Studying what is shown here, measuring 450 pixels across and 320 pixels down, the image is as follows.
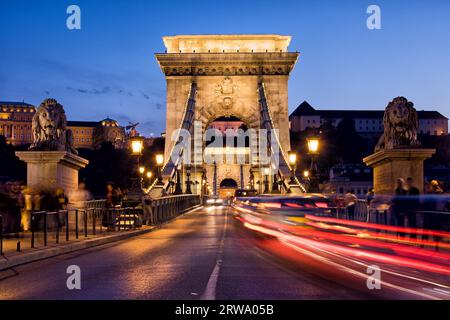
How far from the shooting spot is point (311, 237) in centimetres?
1806

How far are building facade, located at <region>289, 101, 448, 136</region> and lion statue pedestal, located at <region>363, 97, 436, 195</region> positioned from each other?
164 m

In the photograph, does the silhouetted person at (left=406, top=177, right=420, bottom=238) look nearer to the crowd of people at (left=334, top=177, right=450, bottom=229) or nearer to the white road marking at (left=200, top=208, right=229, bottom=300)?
the crowd of people at (left=334, top=177, right=450, bottom=229)

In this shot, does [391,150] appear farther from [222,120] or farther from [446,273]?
[222,120]

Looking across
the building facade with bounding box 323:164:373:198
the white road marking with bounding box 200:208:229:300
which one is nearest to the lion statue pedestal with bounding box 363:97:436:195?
Result: the white road marking with bounding box 200:208:229:300

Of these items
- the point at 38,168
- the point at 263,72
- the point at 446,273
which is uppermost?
the point at 263,72

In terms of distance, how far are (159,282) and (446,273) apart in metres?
5.03

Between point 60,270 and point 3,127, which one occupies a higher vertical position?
point 3,127

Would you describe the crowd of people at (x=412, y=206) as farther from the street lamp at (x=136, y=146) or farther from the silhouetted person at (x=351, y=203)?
the street lamp at (x=136, y=146)

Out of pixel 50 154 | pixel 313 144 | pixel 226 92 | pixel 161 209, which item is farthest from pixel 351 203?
pixel 226 92

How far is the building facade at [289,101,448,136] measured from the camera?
185250 millimetres

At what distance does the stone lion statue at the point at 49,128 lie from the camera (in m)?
21.2

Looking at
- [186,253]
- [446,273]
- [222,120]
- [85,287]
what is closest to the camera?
[85,287]

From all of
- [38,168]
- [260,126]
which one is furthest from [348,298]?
[260,126]

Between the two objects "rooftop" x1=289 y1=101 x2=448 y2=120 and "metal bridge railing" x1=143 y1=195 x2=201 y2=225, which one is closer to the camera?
"metal bridge railing" x1=143 y1=195 x2=201 y2=225
